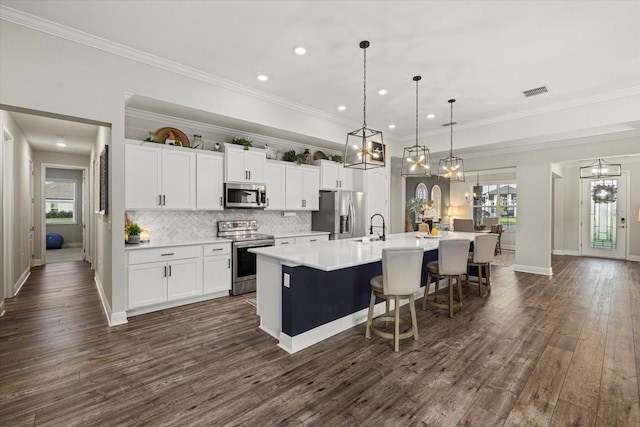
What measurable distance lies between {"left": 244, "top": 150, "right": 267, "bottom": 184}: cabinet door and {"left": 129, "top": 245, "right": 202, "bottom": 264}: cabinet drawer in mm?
1493

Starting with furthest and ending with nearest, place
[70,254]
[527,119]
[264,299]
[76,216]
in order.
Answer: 1. [76,216]
2. [70,254]
3. [527,119]
4. [264,299]

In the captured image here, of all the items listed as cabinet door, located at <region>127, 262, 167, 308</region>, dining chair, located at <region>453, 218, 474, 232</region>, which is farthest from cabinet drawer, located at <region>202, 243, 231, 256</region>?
dining chair, located at <region>453, 218, 474, 232</region>

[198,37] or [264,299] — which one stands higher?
[198,37]

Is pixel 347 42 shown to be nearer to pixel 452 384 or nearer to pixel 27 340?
pixel 452 384

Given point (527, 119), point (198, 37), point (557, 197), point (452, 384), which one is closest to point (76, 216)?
point (198, 37)

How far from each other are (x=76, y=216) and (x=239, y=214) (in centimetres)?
911

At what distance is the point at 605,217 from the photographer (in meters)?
8.60

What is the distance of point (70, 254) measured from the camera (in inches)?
346

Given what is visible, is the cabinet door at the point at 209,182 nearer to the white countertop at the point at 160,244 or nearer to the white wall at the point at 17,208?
the white countertop at the point at 160,244

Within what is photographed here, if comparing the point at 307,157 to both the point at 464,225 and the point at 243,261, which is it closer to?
the point at 243,261

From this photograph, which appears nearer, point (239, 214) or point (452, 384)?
point (452, 384)

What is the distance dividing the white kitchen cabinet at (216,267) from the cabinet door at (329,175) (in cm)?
242

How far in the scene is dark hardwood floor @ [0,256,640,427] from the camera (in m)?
2.04

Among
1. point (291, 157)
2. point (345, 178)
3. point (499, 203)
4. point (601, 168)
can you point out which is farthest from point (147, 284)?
point (499, 203)
